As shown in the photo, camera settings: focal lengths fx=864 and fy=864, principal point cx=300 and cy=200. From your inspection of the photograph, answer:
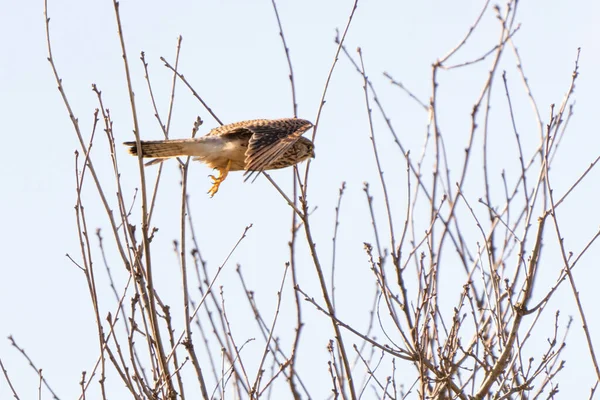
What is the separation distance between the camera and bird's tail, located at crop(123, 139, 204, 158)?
550cm

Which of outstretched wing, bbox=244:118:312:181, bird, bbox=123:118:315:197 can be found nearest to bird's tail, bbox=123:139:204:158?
bird, bbox=123:118:315:197

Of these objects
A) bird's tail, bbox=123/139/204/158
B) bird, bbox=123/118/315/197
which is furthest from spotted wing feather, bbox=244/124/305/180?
bird's tail, bbox=123/139/204/158

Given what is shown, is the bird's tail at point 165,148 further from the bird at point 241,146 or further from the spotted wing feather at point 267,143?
the spotted wing feather at point 267,143

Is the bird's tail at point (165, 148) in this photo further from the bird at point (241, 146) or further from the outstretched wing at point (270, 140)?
the outstretched wing at point (270, 140)

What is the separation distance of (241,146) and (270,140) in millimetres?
262

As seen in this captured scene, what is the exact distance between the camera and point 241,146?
614cm

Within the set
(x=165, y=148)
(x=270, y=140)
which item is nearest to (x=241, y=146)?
(x=270, y=140)

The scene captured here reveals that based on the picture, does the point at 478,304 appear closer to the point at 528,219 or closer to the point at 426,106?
the point at 528,219

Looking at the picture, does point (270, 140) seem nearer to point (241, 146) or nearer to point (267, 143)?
point (267, 143)

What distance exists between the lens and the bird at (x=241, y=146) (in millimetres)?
5582

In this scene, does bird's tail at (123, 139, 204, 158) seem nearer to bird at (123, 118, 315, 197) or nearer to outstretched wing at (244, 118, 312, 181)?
bird at (123, 118, 315, 197)

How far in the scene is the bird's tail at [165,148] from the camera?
18.0 feet

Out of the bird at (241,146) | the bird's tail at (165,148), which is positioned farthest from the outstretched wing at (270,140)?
the bird's tail at (165,148)

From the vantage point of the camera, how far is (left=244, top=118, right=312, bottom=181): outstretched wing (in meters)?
5.52
